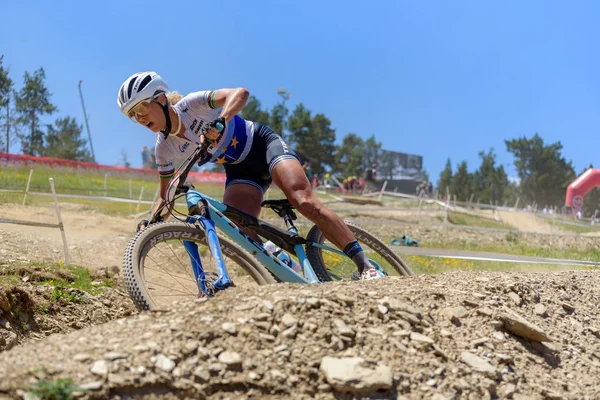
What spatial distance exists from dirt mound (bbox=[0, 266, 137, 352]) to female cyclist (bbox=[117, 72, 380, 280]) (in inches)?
56.2

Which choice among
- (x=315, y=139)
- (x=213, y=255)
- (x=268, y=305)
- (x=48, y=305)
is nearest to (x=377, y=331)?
(x=268, y=305)

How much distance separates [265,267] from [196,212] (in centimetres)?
76

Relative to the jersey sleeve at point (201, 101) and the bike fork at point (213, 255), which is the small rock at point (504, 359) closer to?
the bike fork at point (213, 255)

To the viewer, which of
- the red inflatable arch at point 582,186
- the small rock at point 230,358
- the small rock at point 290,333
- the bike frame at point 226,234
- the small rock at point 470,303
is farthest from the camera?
the red inflatable arch at point 582,186

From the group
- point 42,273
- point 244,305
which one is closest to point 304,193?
point 244,305

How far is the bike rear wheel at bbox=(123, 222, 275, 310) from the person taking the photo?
4.15 m

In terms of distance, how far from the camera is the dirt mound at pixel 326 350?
9.09 ft

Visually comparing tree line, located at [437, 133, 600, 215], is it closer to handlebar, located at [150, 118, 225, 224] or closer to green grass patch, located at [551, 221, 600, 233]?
green grass patch, located at [551, 221, 600, 233]

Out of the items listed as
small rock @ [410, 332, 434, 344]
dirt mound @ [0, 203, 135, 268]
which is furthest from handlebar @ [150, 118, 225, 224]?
dirt mound @ [0, 203, 135, 268]

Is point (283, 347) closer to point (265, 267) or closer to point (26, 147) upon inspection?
point (265, 267)

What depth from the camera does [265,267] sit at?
507 cm

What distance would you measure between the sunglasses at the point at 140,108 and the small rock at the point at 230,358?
8.36ft

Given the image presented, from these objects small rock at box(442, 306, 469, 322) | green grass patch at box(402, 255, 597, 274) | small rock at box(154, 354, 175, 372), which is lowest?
green grass patch at box(402, 255, 597, 274)

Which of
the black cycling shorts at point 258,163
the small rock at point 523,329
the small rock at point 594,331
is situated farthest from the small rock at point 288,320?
the small rock at point 594,331
